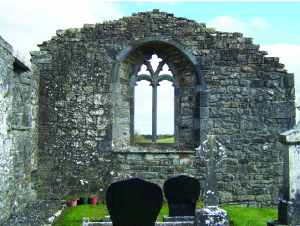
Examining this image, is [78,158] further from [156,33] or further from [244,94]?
[244,94]

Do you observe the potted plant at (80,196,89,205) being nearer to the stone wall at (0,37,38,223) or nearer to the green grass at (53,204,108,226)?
the green grass at (53,204,108,226)

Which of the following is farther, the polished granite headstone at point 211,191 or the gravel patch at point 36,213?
the gravel patch at point 36,213

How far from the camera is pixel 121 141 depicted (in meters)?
6.97

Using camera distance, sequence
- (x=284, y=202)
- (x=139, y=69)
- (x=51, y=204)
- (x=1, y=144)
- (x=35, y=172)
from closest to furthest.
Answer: (x=284, y=202) < (x=1, y=144) < (x=51, y=204) < (x=35, y=172) < (x=139, y=69)

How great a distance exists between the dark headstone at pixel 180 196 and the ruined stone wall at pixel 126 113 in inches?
68.8

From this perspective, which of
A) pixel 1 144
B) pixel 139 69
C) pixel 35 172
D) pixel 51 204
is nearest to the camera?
pixel 1 144

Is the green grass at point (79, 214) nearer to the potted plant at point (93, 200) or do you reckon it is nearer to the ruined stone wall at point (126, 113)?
the potted plant at point (93, 200)

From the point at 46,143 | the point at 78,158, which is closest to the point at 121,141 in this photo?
the point at 78,158

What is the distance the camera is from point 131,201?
3.94 m

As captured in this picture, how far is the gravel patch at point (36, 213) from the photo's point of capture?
5.04 metres

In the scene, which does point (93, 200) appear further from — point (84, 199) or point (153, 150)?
point (153, 150)

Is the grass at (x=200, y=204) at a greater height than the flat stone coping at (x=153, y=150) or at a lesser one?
lesser

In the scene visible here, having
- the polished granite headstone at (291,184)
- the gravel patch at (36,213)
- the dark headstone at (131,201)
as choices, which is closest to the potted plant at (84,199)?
the gravel patch at (36,213)

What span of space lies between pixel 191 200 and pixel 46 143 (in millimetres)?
3498
